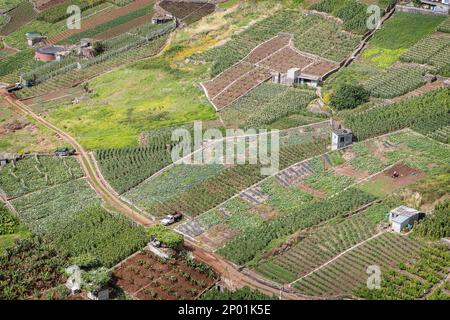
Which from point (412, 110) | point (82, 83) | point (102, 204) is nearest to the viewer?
point (102, 204)

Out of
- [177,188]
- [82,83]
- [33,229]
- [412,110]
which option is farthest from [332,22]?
[33,229]

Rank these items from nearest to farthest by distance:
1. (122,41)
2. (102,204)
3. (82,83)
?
(102,204) → (82,83) → (122,41)

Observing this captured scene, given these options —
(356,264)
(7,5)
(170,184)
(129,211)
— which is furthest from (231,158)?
(7,5)

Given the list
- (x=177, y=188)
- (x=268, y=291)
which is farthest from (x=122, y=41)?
(x=268, y=291)

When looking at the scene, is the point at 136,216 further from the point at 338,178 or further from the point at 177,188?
the point at 338,178

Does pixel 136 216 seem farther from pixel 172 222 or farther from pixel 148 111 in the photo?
pixel 148 111

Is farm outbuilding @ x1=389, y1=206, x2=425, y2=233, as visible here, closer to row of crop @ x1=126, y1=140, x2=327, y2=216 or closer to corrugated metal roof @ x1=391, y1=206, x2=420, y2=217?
corrugated metal roof @ x1=391, y1=206, x2=420, y2=217
